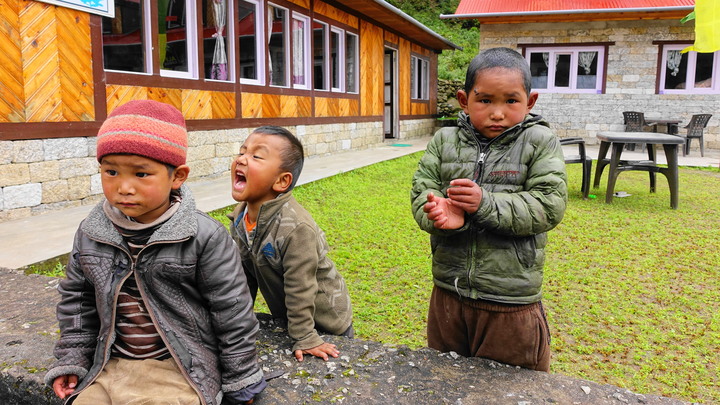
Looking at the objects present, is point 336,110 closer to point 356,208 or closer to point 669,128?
point 356,208

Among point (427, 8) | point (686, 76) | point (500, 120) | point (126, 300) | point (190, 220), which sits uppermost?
point (427, 8)

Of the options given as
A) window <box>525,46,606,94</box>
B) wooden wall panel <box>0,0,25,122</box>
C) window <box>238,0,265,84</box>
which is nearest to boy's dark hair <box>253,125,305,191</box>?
wooden wall panel <box>0,0,25,122</box>

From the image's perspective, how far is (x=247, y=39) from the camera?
9.64m

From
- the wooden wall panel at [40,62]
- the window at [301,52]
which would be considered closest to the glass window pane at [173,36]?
the wooden wall panel at [40,62]

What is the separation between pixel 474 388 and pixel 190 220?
1.13m

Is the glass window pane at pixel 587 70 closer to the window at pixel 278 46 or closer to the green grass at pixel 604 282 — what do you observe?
the green grass at pixel 604 282

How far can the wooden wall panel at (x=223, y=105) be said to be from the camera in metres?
8.56

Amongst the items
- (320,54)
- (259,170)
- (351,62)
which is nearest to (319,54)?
(320,54)

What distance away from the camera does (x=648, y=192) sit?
832 cm

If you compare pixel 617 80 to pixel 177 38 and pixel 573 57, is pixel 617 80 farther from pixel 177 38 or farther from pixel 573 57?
pixel 177 38

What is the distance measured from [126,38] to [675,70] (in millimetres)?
15076

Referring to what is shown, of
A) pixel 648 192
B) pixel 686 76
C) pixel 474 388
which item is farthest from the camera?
pixel 686 76

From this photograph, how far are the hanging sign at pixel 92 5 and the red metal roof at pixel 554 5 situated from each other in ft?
38.4

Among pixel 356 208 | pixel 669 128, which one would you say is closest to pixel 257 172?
pixel 356 208
